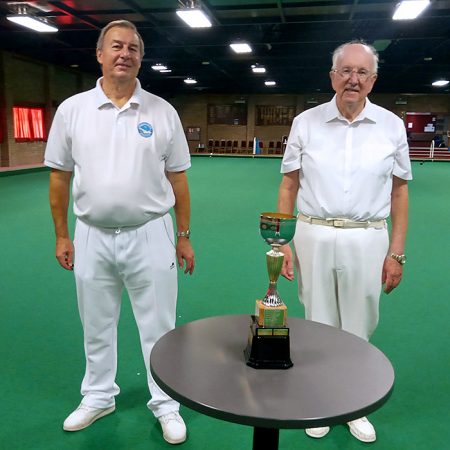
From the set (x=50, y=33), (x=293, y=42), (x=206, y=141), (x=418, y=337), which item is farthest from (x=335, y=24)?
(x=206, y=141)

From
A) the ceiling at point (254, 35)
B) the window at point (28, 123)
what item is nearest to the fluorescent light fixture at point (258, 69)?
the ceiling at point (254, 35)

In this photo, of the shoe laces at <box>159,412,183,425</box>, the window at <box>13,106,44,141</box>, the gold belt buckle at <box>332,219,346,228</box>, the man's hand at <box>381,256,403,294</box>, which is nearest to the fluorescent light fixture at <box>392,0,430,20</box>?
the man's hand at <box>381,256,403,294</box>

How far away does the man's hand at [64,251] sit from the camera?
2.44m

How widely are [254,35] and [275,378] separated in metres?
12.5

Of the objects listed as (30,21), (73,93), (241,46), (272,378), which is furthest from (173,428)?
(73,93)

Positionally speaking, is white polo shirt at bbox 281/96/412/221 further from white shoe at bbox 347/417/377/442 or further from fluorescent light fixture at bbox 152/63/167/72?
fluorescent light fixture at bbox 152/63/167/72

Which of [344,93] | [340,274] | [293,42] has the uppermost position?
[293,42]

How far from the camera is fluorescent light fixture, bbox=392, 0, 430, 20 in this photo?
29.7 ft

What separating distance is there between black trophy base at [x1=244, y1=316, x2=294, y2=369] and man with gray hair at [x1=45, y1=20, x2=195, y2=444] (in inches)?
35.8

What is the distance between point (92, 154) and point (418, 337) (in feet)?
8.79

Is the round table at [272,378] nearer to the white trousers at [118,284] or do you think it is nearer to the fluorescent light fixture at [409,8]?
the white trousers at [118,284]

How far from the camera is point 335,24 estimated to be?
38.5 ft

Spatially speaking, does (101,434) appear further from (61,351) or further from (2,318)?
(2,318)

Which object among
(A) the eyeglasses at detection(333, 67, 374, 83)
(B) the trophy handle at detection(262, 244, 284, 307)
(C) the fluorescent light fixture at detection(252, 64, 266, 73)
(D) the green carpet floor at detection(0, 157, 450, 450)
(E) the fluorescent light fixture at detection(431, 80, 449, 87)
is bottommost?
(D) the green carpet floor at detection(0, 157, 450, 450)
